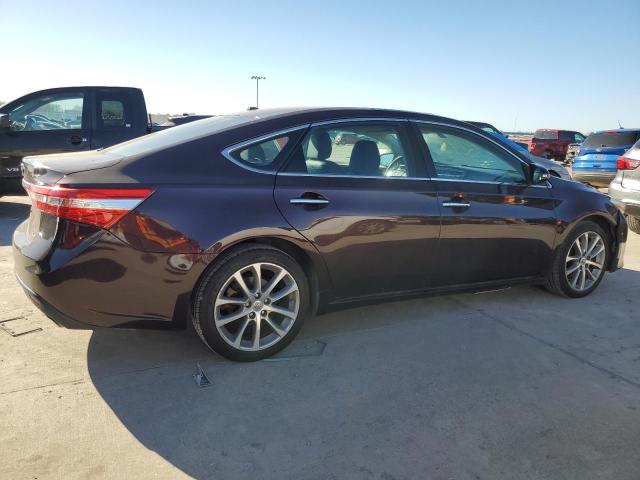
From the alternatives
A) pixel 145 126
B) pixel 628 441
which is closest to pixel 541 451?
pixel 628 441

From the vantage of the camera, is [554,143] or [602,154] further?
[554,143]

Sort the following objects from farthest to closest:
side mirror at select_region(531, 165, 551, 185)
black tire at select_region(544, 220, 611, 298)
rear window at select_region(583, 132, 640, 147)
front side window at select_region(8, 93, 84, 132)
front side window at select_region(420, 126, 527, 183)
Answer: rear window at select_region(583, 132, 640, 147), front side window at select_region(8, 93, 84, 132), black tire at select_region(544, 220, 611, 298), side mirror at select_region(531, 165, 551, 185), front side window at select_region(420, 126, 527, 183)

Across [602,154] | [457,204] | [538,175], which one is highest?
[602,154]

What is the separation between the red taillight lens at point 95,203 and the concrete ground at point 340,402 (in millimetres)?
417

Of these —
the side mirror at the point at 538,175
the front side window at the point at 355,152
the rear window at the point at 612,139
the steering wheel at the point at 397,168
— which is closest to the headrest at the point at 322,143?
the front side window at the point at 355,152

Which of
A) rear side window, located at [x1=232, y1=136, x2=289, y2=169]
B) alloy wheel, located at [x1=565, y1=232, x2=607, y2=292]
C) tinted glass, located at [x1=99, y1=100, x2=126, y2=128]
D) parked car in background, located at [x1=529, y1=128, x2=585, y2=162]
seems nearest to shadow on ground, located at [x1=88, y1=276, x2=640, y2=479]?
alloy wheel, located at [x1=565, y1=232, x2=607, y2=292]

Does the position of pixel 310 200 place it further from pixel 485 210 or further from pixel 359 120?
pixel 485 210

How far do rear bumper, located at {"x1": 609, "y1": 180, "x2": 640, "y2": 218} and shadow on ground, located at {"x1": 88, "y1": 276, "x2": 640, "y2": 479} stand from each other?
136 inches

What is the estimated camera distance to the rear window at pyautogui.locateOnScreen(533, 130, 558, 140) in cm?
2536

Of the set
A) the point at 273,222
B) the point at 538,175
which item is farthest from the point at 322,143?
the point at 538,175

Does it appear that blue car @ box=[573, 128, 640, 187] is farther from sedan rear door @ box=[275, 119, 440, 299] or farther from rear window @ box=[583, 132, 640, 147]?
sedan rear door @ box=[275, 119, 440, 299]

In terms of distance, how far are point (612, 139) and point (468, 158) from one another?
11.3 m

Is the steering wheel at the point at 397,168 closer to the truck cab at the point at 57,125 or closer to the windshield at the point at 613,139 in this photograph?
the truck cab at the point at 57,125

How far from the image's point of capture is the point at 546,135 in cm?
2566
